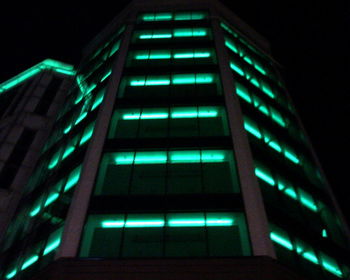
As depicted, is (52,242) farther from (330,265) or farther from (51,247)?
(330,265)

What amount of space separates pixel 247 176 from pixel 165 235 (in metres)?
5.21

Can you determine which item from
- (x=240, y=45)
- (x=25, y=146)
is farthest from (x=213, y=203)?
(x=240, y=45)

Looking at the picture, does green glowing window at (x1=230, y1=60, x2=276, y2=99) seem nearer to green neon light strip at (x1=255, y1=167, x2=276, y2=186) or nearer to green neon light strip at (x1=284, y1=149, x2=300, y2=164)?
green neon light strip at (x1=284, y1=149, x2=300, y2=164)

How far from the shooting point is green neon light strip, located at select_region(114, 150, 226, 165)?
2111 centimetres

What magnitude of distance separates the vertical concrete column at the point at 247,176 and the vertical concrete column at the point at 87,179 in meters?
7.52

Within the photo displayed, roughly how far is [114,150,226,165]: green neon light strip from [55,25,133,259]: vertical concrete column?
1.46 metres

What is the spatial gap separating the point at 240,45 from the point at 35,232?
82.7 feet

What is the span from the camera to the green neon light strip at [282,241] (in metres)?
18.0

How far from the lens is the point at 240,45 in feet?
119

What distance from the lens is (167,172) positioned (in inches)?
803

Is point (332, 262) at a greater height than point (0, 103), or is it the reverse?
point (0, 103)

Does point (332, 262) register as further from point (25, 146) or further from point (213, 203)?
point (25, 146)

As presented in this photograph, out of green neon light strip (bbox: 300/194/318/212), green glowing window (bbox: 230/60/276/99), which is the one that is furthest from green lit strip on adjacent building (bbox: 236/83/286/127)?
green neon light strip (bbox: 300/194/318/212)

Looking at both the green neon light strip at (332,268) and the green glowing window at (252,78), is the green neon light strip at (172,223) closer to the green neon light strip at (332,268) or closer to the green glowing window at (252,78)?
the green neon light strip at (332,268)
